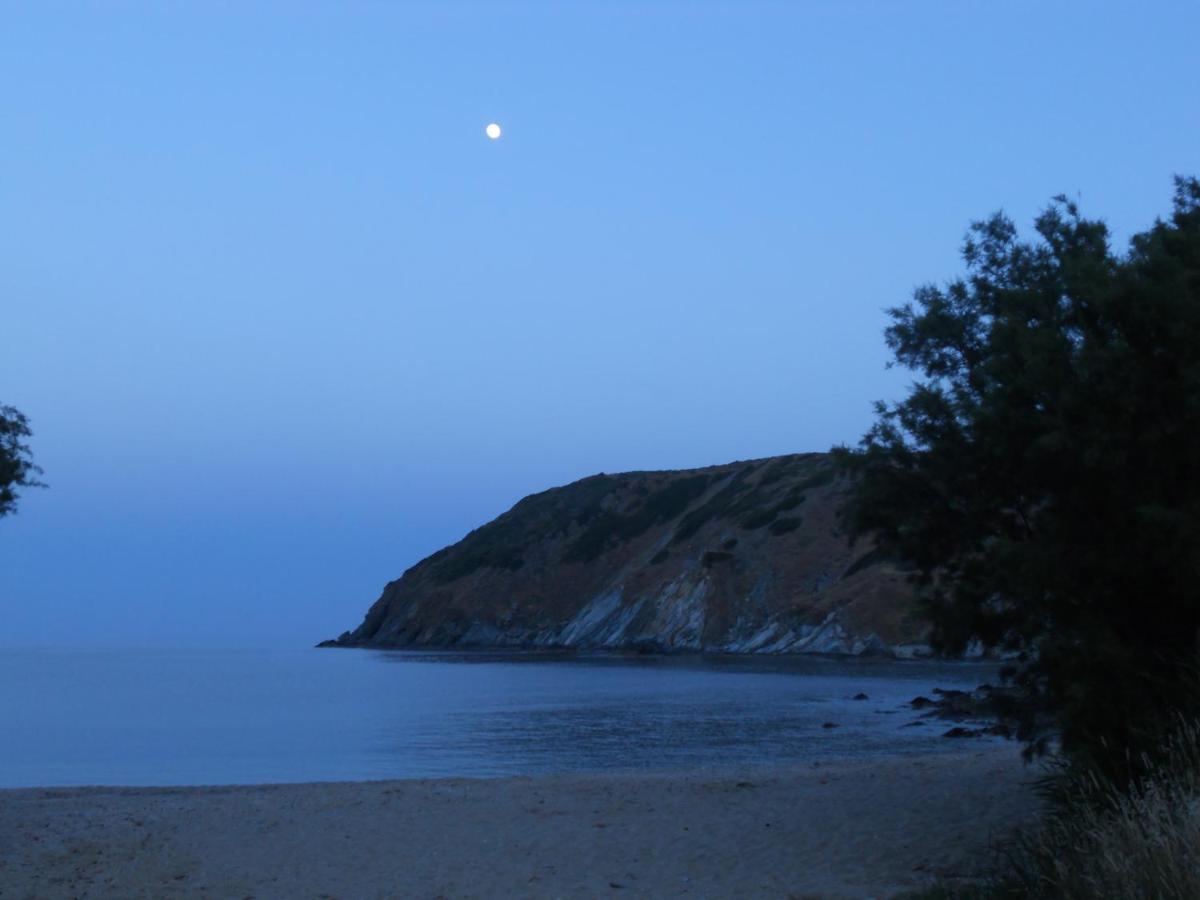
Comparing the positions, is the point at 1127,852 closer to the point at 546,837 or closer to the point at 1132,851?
the point at 1132,851

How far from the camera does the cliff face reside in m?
87.1

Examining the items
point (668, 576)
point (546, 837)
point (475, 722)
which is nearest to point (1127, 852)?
point (546, 837)

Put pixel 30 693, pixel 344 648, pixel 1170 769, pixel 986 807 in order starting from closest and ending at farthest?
pixel 1170 769
pixel 986 807
pixel 30 693
pixel 344 648

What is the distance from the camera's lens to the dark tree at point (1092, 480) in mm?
11836

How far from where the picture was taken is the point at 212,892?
14477 millimetres

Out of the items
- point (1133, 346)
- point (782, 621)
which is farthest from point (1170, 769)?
point (782, 621)

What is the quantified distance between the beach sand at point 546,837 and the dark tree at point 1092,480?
8.55 feet

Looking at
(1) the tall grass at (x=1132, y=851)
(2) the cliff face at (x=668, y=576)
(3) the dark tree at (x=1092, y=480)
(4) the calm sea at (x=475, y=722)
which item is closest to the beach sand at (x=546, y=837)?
(3) the dark tree at (x=1092, y=480)

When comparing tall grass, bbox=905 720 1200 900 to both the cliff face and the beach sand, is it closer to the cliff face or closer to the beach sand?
the beach sand

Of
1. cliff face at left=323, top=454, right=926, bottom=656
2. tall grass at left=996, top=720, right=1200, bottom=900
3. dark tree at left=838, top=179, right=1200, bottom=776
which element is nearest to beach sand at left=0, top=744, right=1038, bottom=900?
dark tree at left=838, top=179, right=1200, bottom=776

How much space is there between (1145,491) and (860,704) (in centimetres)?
3784

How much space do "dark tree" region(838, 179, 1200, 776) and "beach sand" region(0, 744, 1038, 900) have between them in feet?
8.55

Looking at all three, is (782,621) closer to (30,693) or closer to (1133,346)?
(30,693)

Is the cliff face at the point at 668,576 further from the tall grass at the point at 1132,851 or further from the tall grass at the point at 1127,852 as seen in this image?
the tall grass at the point at 1132,851
